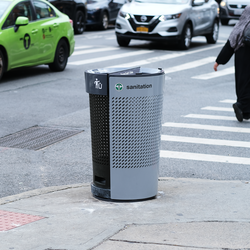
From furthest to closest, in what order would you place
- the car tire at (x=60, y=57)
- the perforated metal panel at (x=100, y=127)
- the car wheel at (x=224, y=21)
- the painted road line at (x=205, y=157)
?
1. the car wheel at (x=224, y=21)
2. the car tire at (x=60, y=57)
3. the painted road line at (x=205, y=157)
4. the perforated metal panel at (x=100, y=127)

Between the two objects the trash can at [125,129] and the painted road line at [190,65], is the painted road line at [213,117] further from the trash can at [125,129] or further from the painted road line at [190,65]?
the painted road line at [190,65]

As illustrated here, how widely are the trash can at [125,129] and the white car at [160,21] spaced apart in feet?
38.4

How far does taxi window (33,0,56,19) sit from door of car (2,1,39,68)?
0.26 meters

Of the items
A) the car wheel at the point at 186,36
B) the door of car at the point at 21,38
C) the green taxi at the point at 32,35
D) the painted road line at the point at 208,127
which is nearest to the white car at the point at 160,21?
the car wheel at the point at 186,36

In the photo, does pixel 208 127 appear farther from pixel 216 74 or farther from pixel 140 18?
pixel 140 18

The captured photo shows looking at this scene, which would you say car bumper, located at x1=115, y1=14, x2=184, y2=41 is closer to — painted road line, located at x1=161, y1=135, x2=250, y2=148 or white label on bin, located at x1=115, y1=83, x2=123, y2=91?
painted road line, located at x1=161, y1=135, x2=250, y2=148

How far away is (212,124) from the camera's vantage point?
27.7ft

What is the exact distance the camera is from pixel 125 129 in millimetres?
4766

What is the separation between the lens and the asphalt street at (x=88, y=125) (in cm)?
616

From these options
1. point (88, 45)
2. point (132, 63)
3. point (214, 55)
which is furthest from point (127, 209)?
point (88, 45)

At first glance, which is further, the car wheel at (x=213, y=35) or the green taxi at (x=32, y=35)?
the car wheel at (x=213, y=35)

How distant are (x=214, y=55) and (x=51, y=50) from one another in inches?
227

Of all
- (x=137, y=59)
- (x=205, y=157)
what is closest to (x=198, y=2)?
(x=137, y=59)

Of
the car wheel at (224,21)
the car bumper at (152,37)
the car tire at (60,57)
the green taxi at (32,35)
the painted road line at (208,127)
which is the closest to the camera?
the painted road line at (208,127)
